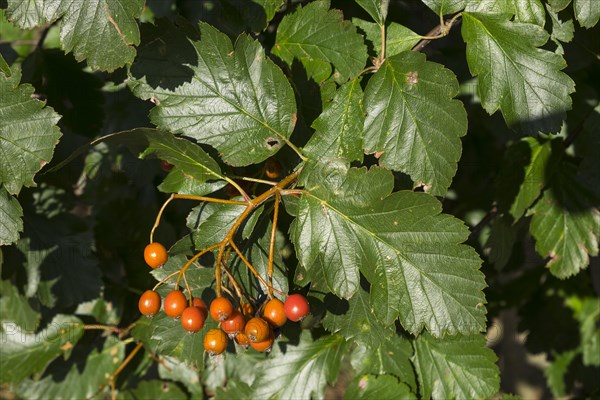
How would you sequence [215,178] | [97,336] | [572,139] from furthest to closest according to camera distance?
[97,336], [572,139], [215,178]

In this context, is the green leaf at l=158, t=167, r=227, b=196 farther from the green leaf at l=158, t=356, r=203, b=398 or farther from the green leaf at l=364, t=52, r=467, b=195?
the green leaf at l=158, t=356, r=203, b=398

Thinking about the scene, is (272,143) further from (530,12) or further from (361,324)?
(530,12)

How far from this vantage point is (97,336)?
2.59 m

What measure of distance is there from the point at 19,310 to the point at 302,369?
36.9 inches

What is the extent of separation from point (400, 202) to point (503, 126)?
116 cm

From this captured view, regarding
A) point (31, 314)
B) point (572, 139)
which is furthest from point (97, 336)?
point (572, 139)

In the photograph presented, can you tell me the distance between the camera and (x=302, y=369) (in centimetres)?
225

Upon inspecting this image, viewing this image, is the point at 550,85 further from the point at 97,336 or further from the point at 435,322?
the point at 97,336

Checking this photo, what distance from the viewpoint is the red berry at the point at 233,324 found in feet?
5.25

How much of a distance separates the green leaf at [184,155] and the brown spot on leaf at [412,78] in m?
0.48

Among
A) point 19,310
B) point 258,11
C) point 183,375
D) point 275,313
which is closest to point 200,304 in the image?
point 275,313

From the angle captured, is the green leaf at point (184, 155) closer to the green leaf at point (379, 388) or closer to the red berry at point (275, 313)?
the red berry at point (275, 313)

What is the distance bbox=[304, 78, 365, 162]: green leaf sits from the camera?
1.70m

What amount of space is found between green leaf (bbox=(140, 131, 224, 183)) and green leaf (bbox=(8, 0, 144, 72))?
0.19 meters
